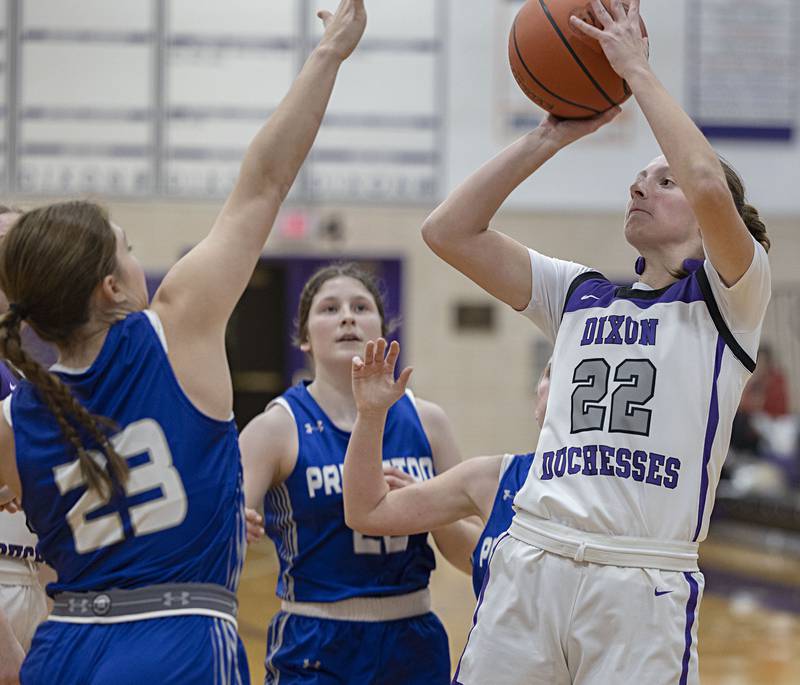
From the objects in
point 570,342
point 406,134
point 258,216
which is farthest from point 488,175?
point 406,134

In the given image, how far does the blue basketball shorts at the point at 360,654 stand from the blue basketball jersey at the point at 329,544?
0.09 metres

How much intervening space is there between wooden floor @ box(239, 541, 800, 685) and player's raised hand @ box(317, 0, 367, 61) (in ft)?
13.3

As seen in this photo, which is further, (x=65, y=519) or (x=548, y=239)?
(x=548, y=239)

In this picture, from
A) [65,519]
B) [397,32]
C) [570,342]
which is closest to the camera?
[65,519]

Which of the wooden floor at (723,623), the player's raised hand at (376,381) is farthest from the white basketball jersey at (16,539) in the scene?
the wooden floor at (723,623)

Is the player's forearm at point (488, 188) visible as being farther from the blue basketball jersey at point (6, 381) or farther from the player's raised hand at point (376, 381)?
the blue basketball jersey at point (6, 381)

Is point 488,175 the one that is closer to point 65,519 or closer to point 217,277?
point 217,277

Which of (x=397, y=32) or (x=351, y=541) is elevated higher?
(x=397, y=32)

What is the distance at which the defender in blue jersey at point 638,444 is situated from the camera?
7.94 ft

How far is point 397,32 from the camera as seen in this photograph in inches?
440

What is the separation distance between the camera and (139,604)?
2.11 metres

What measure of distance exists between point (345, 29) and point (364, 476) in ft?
3.80

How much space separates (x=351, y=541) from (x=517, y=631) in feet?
3.23

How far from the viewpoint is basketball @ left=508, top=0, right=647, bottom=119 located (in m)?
2.70
